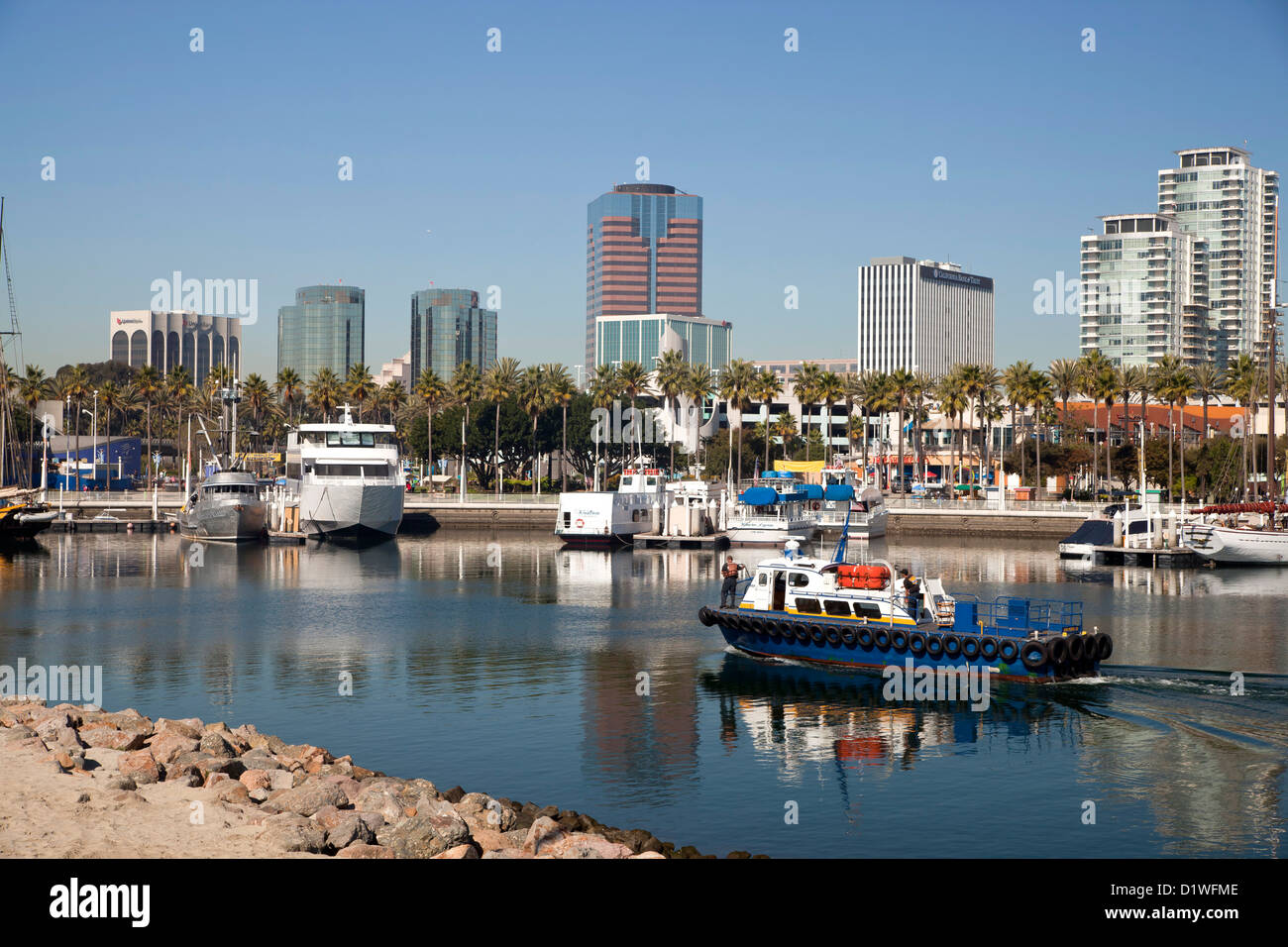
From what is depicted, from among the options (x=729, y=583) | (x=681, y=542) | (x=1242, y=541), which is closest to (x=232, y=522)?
(x=681, y=542)

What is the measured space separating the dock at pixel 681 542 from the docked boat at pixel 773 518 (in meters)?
1.06

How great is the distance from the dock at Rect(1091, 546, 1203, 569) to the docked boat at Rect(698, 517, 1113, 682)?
4270cm

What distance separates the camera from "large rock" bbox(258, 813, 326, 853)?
1752 cm

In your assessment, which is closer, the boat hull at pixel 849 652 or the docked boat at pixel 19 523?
the boat hull at pixel 849 652

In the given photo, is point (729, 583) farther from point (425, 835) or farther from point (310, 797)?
Answer: point (425, 835)

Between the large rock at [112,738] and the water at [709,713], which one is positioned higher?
the large rock at [112,738]

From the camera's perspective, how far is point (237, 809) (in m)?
19.4

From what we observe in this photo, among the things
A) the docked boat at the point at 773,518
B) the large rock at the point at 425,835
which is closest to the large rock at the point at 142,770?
the large rock at the point at 425,835

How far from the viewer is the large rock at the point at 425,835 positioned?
58.7ft

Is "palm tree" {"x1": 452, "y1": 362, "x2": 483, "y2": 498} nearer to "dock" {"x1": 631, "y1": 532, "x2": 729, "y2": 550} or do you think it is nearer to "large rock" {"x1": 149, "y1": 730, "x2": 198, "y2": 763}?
"dock" {"x1": 631, "y1": 532, "x2": 729, "y2": 550}

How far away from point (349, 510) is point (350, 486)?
1759 millimetres

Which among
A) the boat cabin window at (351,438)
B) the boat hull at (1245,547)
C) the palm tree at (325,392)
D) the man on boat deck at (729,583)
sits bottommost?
the boat hull at (1245,547)
